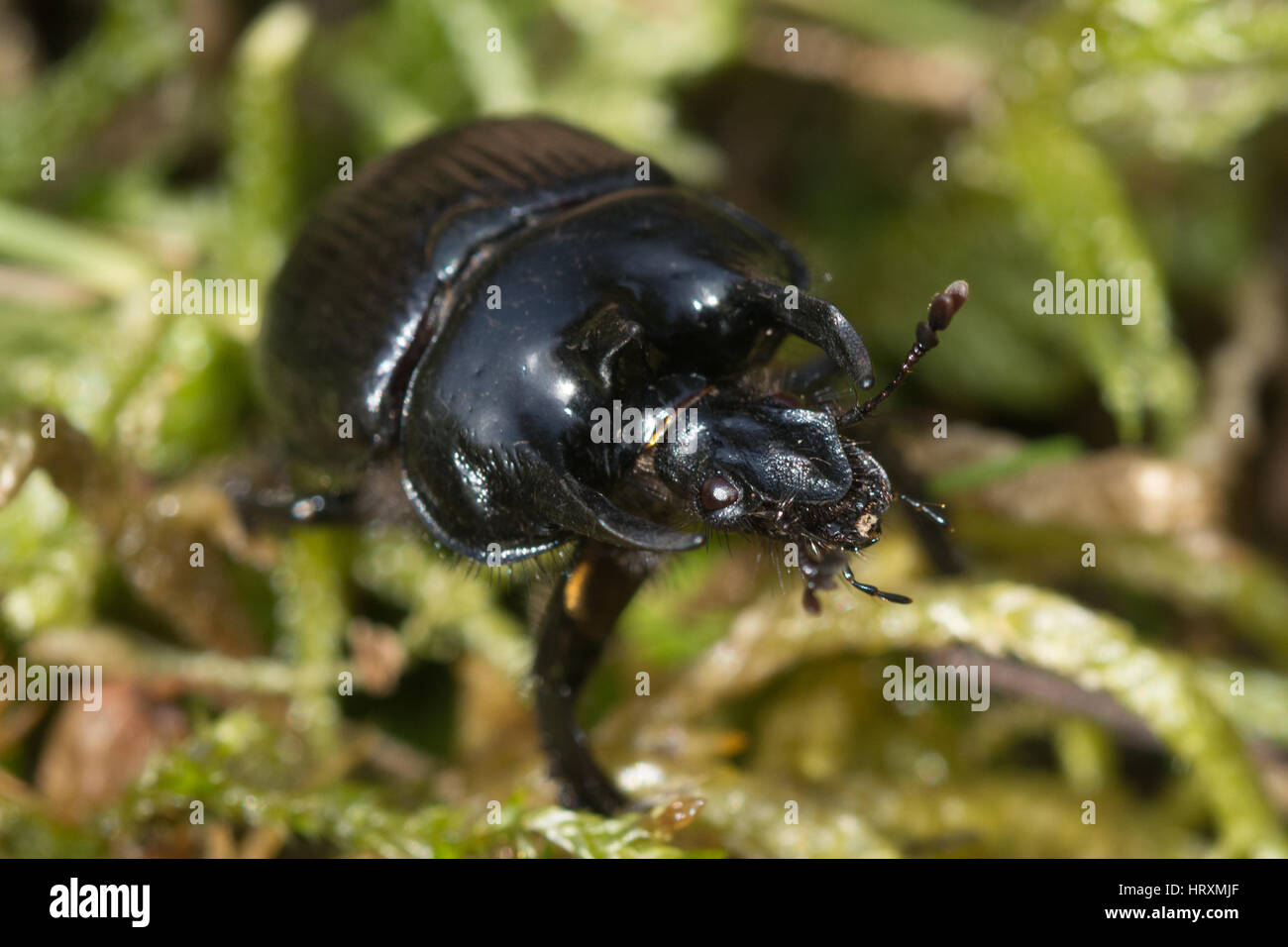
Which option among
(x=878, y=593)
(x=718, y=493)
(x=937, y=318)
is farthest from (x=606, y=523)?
(x=937, y=318)

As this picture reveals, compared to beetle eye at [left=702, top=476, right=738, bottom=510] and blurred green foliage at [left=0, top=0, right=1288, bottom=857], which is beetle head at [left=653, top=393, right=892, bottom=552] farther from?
blurred green foliage at [left=0, top=0, right=1288, bottom=857]

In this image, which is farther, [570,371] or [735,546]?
[735,546]

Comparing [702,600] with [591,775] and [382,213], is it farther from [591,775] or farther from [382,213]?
[382,213]

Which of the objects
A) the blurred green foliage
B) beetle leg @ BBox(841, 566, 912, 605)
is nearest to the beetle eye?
beetle leg @ BBox(841, 566, 912, 605)

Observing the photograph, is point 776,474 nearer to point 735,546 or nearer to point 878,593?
point 878,593

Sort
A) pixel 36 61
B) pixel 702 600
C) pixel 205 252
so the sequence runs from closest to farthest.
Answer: pixel 702 600 → pixel 205 252 → pixel 36 61

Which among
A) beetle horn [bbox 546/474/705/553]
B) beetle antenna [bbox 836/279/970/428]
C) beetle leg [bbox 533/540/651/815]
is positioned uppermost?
beetle antenna [bbox 836/279/970/428]
